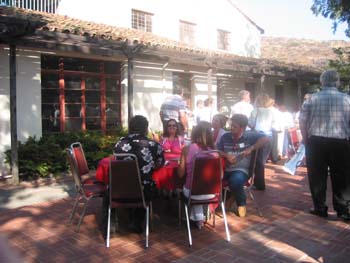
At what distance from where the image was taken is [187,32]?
16.4 m

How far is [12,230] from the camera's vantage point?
479cm

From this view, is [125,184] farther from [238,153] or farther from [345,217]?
[345,217]

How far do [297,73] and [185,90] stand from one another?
5191 millimetres

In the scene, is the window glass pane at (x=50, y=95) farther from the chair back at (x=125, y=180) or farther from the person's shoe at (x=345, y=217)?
the person's shoe at (x=345, y=217)

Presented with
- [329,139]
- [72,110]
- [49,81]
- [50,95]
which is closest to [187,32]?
[72,110]

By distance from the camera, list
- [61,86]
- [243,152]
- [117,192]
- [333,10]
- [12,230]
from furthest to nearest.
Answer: [333,10] < [61,86] < [243,152] < [12,230] < [117,192]

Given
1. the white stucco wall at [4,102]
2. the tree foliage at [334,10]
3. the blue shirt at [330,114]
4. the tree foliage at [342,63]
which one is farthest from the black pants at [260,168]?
the tree foliage at [334,10]

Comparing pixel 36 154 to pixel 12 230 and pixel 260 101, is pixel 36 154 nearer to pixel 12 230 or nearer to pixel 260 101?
pixel 12 230

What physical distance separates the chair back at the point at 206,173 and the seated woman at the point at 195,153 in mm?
110

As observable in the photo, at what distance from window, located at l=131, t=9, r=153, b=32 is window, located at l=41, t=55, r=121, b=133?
413 cm

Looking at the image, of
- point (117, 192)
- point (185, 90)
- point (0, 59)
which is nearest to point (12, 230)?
point (117, 192)

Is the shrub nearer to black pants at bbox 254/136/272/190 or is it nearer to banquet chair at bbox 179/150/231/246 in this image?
black pants at bbox 254/136/272/190

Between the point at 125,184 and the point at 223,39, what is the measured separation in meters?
14.9

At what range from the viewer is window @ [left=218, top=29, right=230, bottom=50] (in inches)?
701
